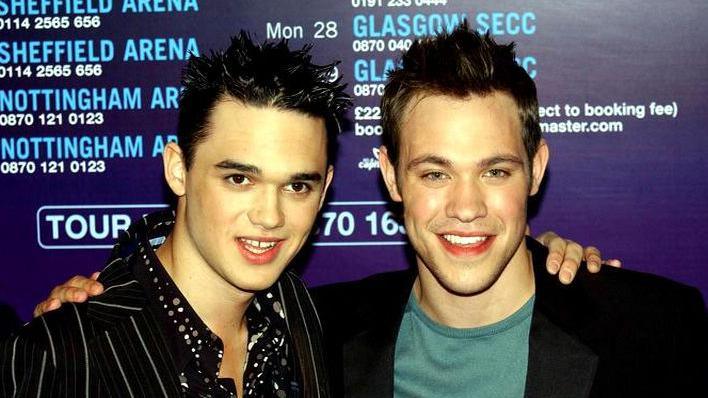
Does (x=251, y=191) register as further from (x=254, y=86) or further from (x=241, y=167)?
(x=254, y=86)

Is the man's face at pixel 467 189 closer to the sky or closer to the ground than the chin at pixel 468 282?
closer to the sky

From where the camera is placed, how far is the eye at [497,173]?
250 cm

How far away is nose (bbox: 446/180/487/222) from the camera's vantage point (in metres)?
2.42

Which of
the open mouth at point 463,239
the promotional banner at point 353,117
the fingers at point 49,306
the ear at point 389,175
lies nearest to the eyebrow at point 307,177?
the ear at point 389,175

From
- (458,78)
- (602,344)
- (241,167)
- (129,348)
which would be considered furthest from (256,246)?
(602,344)

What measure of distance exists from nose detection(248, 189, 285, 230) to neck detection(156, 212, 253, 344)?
0.24m

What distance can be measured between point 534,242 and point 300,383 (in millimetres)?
955

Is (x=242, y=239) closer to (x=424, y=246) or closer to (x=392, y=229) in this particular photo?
(x=424, y=246)

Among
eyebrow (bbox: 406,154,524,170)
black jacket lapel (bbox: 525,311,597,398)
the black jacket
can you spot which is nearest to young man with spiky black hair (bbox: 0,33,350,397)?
the black jacket

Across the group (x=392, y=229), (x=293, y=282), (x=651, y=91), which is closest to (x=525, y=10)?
(x=651, y=91)

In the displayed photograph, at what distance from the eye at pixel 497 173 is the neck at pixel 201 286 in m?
0.86

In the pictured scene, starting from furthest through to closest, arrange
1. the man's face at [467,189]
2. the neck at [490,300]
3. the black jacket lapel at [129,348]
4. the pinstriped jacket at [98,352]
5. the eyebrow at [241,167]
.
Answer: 1. the neck at [490,300]
2. the man's face at [467,189]
3. the eyebrow at [241,167]
4. the black jacket lapel at [129,348]
5. the pinstriped jacket at [98,352]

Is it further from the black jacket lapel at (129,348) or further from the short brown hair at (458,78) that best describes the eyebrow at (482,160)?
the black jacket lapel at (129,348)

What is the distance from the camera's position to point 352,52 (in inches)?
133
